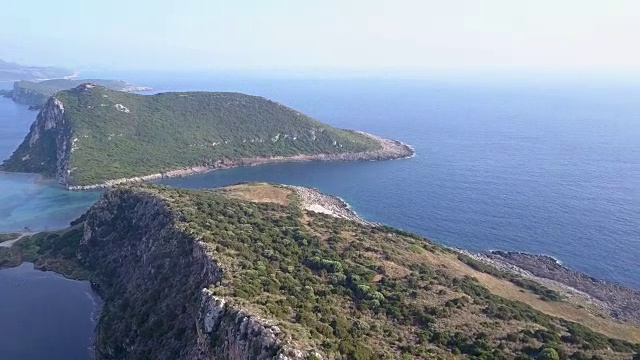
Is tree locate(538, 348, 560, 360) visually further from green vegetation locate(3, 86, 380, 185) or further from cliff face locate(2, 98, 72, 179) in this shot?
cliff face locate(2, 98, 72, 179)

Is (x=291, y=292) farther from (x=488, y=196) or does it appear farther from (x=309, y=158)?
(x=309, y=158)

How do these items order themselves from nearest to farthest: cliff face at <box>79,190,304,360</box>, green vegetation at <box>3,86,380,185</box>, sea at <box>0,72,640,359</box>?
cliff face at <box>79,190,304,360</box>, sea at <box>0,72,640,359</box>, green vegetation at <box>3,86,380,185</box>

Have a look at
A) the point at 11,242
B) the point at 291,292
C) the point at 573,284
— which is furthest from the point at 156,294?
the point at 573,284

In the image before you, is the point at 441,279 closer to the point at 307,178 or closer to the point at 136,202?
the point at 136,202

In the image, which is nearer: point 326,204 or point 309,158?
point 326,204

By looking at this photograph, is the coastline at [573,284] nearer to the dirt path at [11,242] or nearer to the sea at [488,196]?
the sea at [488,196]

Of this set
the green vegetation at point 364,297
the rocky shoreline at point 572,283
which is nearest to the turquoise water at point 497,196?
the rocky shoreline at point 572,283

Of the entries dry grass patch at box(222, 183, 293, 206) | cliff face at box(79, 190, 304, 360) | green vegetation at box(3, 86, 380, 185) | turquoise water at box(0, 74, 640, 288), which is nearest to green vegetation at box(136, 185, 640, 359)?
cliff face at box(79, 190, 304, 360)

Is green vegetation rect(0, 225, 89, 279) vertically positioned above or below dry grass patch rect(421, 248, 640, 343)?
below
